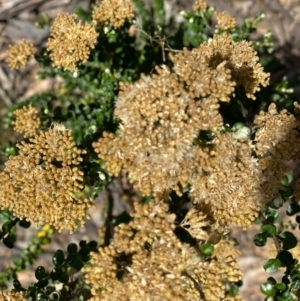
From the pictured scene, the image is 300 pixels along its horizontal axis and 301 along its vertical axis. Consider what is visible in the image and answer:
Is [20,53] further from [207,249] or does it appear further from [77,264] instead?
[207,249]

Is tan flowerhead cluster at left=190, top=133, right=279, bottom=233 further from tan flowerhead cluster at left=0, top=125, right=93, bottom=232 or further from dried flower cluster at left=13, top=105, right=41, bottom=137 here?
dried flower cluster at left=13, top=105, right=41, bottom=137

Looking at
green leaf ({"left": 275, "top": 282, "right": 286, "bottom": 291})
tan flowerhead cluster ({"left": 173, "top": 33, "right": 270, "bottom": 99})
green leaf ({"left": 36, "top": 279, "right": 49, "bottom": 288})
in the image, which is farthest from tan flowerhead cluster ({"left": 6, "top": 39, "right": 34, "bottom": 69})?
green leaf ({"left": 275, "top": 282, "right": 286, "bottom": 291})

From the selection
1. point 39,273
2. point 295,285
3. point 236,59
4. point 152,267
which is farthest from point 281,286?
point 39,273

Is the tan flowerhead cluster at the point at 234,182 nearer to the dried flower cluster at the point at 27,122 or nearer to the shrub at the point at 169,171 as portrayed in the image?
the shrub at the point at 169,171

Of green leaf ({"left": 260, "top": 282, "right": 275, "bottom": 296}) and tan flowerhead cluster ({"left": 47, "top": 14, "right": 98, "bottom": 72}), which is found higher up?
tan flowerhead cluster ({"left": 47, "top": 14, "right": 98, "bottom": 72})

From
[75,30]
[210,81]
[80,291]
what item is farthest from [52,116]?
[210,81]
